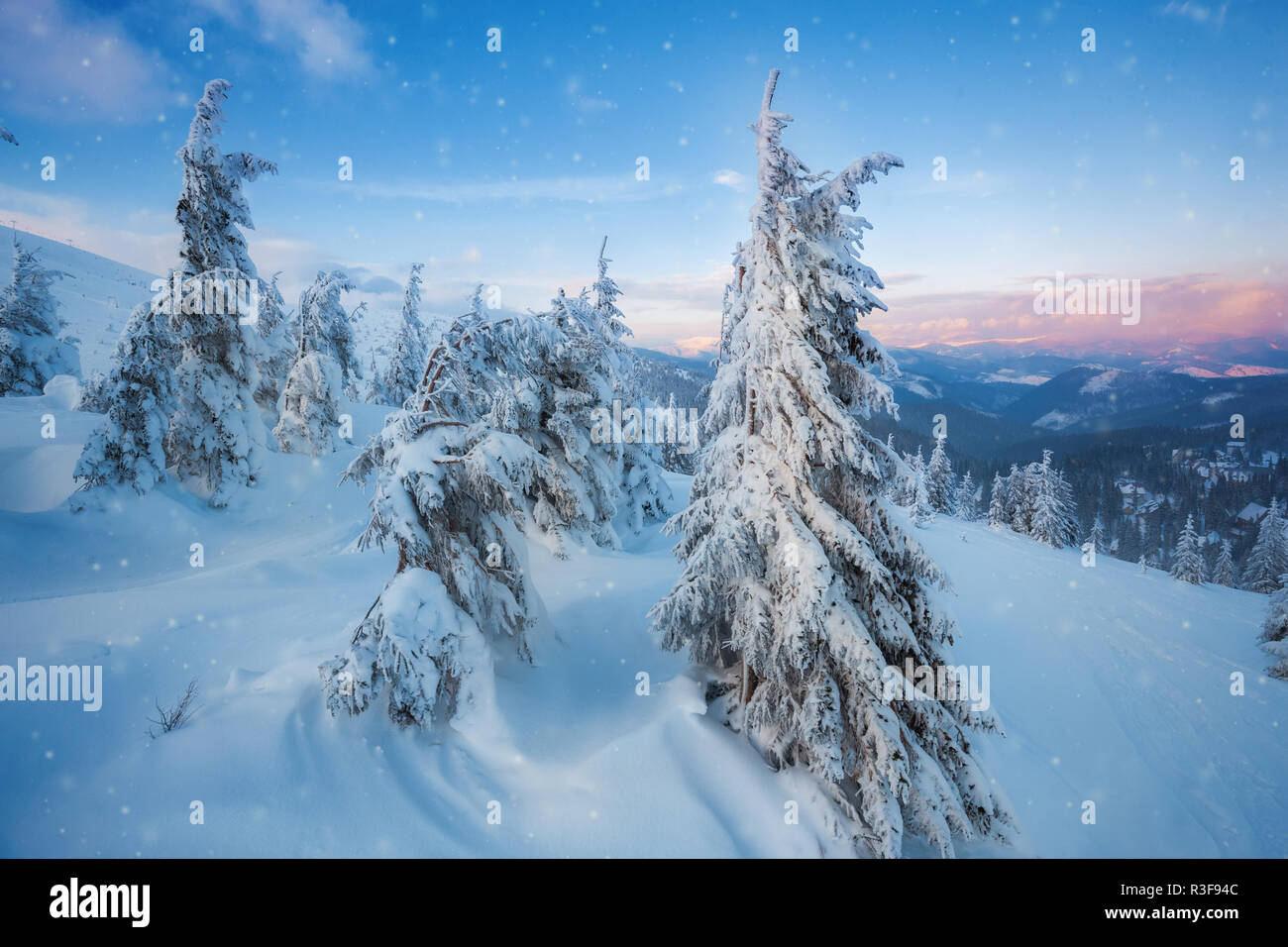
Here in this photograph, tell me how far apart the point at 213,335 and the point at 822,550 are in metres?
20.7

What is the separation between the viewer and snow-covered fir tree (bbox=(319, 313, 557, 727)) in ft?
21.7

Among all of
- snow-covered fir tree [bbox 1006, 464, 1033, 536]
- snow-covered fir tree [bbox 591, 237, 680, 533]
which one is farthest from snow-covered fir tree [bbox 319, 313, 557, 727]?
snow-covered fir tree [bbox 1006, 464, 1033, 536]

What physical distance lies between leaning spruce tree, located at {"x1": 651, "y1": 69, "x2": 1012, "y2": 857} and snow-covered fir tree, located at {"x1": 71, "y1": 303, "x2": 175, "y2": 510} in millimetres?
17965

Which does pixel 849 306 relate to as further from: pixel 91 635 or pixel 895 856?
pixel 91 635

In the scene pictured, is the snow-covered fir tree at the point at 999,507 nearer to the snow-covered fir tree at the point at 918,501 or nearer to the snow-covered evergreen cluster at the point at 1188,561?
the snow-covered evergreen cluster at the point at 1188,561

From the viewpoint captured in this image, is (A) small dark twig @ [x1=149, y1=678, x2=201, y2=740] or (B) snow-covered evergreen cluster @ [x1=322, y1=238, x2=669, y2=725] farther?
(B) snow-covered evergreen cluster @ [x1=322, y1=238, x2=669, y2=725]

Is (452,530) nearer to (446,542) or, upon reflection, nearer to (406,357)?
(446,542)

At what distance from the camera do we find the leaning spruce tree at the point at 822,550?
6.89m

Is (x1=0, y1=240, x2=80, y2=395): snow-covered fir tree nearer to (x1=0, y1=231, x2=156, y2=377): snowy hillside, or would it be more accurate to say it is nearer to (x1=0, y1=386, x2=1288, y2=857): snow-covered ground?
(x1=0, y1=231, x2=156, y2=377): snowy hillside

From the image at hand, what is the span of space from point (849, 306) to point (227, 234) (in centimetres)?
2005

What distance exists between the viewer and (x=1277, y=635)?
897 inches

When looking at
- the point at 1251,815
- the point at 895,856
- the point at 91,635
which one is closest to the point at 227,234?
the point at 91,635

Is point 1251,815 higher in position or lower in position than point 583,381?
lower
